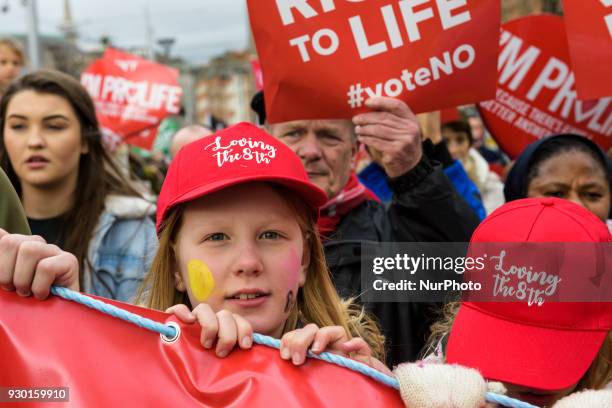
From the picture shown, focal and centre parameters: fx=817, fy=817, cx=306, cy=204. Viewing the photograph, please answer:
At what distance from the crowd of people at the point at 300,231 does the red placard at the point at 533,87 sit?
1.63 feet

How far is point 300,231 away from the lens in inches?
85.1

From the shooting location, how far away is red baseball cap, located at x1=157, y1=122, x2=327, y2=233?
6.73 ft

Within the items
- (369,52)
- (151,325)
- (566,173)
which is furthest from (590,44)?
(151,325)

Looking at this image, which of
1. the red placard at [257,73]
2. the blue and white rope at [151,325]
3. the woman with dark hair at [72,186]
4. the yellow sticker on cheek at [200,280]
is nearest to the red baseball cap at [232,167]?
the yellow sticker on cheek at [200,280]

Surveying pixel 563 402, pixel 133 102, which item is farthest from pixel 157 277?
pixel 133 102

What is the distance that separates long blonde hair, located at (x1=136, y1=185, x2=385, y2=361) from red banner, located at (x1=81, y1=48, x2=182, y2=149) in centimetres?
558

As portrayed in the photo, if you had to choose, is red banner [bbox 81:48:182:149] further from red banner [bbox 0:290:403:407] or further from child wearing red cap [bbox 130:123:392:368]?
red banner [bbox 0:290:403:407]

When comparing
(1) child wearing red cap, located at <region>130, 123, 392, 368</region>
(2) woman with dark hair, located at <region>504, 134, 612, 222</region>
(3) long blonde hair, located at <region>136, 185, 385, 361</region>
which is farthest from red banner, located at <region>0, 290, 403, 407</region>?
(2) woman with dark hair, located at <region>504, 134, 612, 222</region>

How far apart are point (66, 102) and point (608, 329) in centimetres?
266

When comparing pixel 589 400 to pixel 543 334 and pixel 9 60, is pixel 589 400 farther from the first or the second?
pixel 9 60

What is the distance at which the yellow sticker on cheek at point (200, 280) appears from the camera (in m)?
2.02

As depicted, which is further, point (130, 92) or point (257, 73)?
point (130, 92)

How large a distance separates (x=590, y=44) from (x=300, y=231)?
4.34 ft

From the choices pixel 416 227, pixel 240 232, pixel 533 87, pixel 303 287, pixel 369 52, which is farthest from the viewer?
pixel 533 87
